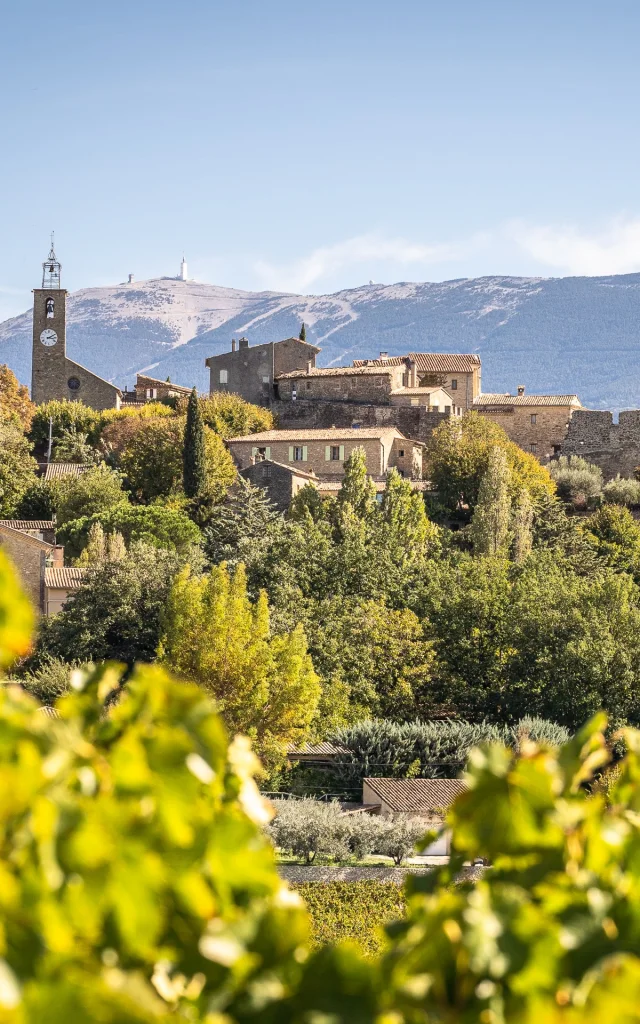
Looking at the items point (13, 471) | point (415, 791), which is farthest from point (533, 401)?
point (415, 791)

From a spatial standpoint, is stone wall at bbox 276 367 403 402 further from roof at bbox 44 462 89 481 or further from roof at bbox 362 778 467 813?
roof at bbox 362 778 467 813

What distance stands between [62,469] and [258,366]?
48.4 feet

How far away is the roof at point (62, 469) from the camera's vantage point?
56.8 m

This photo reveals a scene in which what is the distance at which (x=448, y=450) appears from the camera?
184 ft

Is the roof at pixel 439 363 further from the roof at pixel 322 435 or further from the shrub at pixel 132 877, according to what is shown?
the shrub at pixel 132 877

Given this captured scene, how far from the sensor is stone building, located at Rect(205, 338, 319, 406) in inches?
2726

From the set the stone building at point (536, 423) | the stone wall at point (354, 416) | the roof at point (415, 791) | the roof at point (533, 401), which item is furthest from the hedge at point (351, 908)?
the roof at point (533, 401)

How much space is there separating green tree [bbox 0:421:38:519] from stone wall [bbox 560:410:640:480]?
23.9 metres

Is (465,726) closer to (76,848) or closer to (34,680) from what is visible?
(34,680)

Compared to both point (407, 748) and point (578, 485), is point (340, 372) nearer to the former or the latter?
point (578, 485)

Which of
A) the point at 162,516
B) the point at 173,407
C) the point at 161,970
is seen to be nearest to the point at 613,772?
the point at 162,516

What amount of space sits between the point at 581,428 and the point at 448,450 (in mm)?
10755

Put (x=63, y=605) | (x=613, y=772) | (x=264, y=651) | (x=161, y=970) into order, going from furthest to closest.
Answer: (x=63, y=605) < (x=264, y=651) < (x=613, y=772) < (x=161, y=970)

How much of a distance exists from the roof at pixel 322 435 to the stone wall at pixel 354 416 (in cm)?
234
